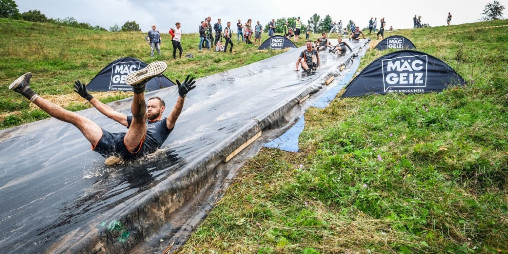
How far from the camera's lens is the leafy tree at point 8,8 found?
45.3 m

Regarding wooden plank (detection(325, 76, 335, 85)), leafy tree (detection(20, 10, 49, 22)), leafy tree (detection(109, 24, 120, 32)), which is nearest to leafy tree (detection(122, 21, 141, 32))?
leafy tree (detection(109, 24, 120, 32))

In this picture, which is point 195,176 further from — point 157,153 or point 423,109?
point 423,109

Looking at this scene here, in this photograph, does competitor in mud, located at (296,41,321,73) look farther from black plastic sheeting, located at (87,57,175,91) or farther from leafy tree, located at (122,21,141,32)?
leafy tree, located at (122,21,141,32)

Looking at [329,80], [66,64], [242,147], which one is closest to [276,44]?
[329,80]

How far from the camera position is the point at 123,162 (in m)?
3.44

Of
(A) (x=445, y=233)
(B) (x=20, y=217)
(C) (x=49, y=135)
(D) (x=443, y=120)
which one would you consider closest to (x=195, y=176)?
(B) (x=20, y=217)

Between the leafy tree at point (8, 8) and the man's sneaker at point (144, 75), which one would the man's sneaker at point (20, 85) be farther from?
the leafy tree at point (8, 8)

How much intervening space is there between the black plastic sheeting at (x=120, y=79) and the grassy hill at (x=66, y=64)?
1.10 ft

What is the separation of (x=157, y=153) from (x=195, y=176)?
3.12 feet

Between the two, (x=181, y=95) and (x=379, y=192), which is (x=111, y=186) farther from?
(x=379, y=192)

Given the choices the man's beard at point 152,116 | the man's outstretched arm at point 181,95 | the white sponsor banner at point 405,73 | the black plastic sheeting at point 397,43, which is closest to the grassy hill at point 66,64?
the man's beard at point 152,116

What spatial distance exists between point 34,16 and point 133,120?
185ft

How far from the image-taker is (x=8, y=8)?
1833 inches

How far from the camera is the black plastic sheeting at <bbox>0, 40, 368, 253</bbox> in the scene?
2.20 metres
